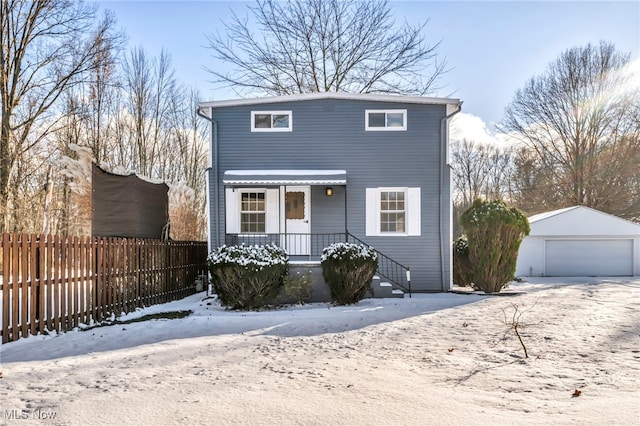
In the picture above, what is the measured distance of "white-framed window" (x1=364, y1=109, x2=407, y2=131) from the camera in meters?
12.1

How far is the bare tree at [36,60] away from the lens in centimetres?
1697

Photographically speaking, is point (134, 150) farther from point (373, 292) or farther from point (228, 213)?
point (373, 292)

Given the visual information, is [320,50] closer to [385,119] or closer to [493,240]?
[385,119]

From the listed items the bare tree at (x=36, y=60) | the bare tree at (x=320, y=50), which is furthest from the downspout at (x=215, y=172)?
the bare tree at (x=320, y=50)

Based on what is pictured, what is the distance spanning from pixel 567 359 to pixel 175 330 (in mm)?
5419

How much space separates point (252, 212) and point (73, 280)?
5.57m

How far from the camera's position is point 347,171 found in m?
12.0

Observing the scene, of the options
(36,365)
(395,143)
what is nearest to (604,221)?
(395,143)

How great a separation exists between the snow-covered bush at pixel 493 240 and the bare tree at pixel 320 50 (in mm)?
10958

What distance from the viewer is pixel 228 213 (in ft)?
38.3

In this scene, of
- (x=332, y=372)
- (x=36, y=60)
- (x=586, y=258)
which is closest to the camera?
(x=332, y=372)

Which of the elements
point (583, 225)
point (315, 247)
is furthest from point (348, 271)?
point (583, 225)

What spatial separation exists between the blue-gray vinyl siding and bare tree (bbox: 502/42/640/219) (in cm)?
1858

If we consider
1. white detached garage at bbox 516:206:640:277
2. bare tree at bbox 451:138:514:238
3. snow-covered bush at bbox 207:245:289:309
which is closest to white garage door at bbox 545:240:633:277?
white detached garage at bbox 516:206:640:277
